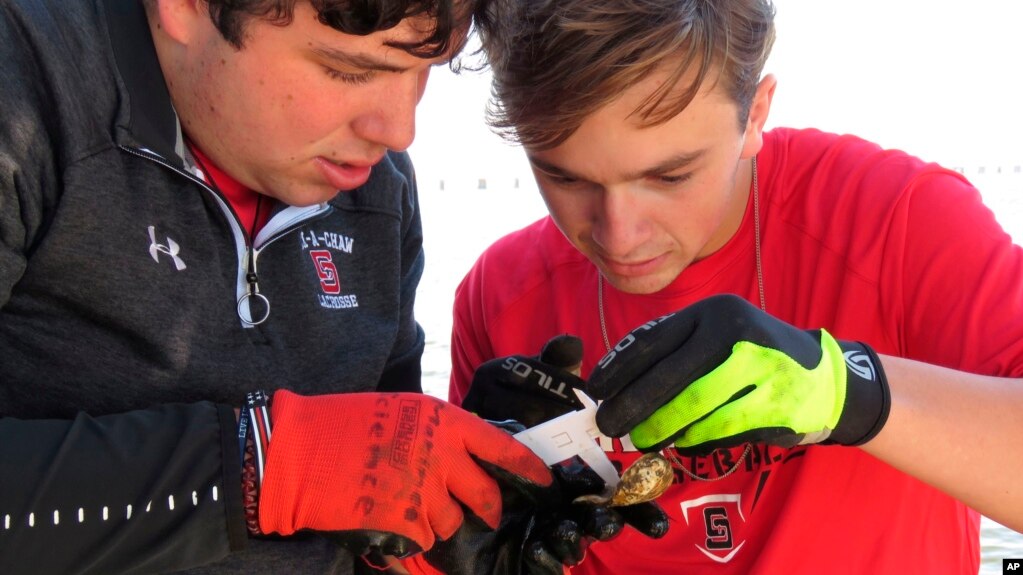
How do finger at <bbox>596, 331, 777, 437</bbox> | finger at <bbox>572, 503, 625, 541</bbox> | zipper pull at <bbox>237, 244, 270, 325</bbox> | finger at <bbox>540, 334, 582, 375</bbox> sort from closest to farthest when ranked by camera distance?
finger at <bbox>596, 331, 777, 437</bbox>, finger at <bbox>572, 503, 625, 541</bbox>, zipper pull at <bbox>237, 244, 270, 325</bbox>, finger at <bbox>540, 334, 582, 375</bbox>

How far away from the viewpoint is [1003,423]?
1.36 metres

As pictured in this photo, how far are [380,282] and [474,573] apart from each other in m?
0.57

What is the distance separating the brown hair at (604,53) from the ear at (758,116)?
0.24ft

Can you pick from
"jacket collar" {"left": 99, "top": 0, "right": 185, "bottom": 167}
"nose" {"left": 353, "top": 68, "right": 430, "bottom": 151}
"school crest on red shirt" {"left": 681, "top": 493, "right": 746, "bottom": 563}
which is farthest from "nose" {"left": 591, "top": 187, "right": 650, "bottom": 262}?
"jacket collar" {"left": 99, "top": 0, "right": 185, "bottom": 167}

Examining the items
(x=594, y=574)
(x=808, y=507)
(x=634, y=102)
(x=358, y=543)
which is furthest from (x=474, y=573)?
(x=634, y=102)

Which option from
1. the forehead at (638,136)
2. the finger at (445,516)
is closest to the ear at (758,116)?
the forehead at (638,136)

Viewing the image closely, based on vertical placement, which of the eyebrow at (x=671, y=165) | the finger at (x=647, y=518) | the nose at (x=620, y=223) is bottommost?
the finger at (x=647, y=518)

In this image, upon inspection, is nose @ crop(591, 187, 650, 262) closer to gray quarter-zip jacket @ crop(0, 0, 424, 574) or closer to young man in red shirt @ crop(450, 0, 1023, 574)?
young man in red shirt @ crop(450, 0, 1023, 574)

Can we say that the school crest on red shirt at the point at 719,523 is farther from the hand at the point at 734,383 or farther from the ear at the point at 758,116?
the ear at the point at 758,116

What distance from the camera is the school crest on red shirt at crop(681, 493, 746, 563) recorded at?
172cm

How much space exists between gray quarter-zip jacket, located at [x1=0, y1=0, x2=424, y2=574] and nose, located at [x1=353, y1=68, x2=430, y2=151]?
23 centimetres

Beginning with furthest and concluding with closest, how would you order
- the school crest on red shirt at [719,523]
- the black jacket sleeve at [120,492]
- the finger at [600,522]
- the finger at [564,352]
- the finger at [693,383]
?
the school crest on red shirt at [719,523], the finger at [564,352], the finger at [600,522], the finger at [693,383], the black jacket sleeve at [120,492]

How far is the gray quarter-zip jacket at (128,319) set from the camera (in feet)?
3.92

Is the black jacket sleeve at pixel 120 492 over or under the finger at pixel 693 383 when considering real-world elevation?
under
